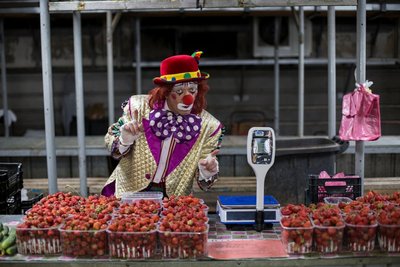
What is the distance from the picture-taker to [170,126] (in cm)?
354

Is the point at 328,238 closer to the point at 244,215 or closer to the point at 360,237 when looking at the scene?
the point at 360,237

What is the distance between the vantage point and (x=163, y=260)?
2.55 m

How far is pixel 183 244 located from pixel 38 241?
28.9 inches

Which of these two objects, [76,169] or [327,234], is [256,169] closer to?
[327,234]

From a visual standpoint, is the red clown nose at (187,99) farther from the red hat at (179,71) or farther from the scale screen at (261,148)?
the scale screen at (261,148)

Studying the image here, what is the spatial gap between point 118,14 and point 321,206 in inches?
203

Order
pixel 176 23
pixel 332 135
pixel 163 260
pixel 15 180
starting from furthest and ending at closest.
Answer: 1. pixel 176 23
2. pixel 332 135
3. pixel 15 180
4. pixel 163 260

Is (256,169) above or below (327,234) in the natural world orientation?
above

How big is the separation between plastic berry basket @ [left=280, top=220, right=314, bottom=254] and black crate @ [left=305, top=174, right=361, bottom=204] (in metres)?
0.69

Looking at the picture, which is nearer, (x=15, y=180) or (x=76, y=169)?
(x=15, y=180)

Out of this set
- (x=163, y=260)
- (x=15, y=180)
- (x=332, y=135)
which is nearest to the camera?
(x=163, y=260)

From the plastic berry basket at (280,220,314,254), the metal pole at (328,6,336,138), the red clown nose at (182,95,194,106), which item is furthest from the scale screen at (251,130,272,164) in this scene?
the metal pole at (328,6,336,138)

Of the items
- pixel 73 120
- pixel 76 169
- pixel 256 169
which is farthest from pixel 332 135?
pixel 73 120

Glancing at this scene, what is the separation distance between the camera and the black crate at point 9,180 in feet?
11.5
